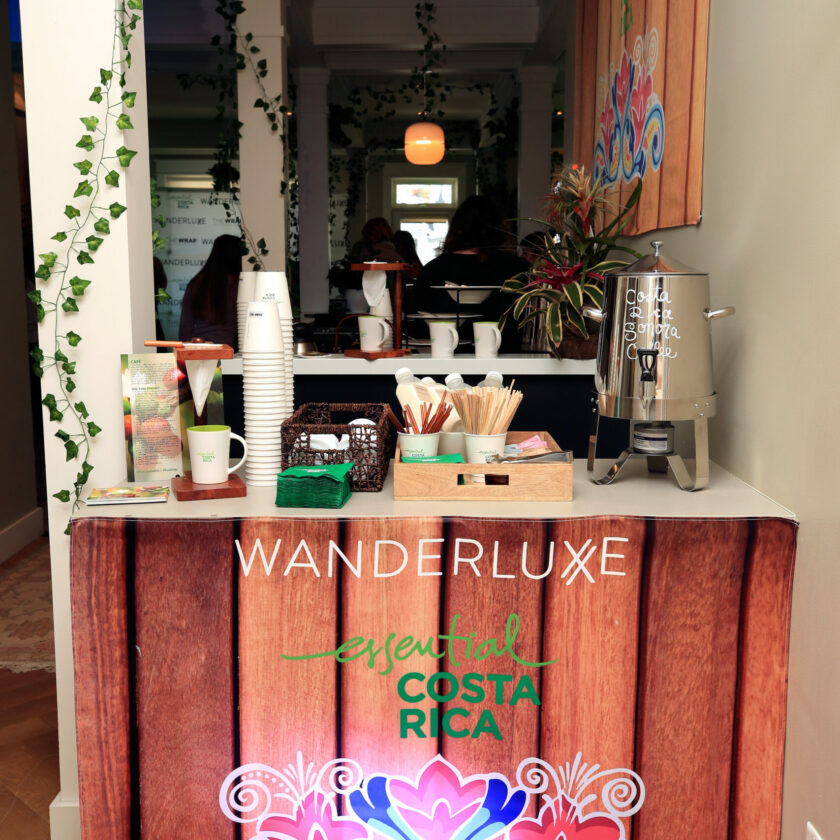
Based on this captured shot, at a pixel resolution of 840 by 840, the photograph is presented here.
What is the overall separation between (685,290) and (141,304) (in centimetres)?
115

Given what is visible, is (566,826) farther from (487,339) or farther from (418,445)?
(487,339)

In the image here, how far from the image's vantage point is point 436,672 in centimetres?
144

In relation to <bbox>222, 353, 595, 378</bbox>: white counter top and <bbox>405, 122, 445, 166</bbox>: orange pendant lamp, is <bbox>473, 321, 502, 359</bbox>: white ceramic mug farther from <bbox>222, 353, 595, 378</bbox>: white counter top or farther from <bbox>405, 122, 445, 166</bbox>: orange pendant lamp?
<bbox>405, 122, 445, 166</bbox>: orange pendant lamp

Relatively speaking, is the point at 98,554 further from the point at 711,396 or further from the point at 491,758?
the point at 711,396

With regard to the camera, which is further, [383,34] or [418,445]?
[383,34]

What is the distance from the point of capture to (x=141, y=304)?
1886 mm

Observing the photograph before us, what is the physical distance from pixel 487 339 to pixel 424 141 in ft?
13.9

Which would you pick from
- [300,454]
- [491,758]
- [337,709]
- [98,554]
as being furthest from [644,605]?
[98,554]

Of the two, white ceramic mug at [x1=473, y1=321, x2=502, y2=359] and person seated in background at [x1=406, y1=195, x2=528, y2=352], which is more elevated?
person seated in background at [x1=406, y1=195, x2=528, y2=352]

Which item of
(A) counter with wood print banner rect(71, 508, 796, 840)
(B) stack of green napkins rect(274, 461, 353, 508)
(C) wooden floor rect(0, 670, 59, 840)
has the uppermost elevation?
(B) stack of green napkins rect(274, 461, 353, 508)

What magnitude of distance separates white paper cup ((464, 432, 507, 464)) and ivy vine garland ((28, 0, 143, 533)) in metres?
0.83

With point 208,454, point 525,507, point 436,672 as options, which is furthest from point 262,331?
point 436,672

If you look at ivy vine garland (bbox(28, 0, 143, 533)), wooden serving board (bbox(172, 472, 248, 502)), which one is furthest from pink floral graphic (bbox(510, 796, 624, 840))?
ivy vine garland (bbox(28, 0, 143, 533))

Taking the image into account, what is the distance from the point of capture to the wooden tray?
5.01ft
